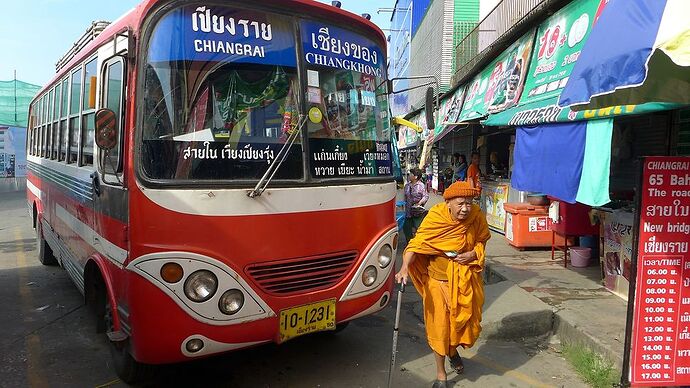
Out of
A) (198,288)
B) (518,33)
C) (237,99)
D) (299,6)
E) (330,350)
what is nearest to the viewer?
(198,288)

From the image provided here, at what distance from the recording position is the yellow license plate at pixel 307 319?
11.1 feet

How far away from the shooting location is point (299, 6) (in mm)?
3535

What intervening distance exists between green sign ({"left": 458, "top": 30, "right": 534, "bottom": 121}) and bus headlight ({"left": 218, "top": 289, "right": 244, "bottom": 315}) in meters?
6.05

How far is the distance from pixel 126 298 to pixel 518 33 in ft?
25.3

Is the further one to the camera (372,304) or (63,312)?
(63,312)

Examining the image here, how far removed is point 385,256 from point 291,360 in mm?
1278

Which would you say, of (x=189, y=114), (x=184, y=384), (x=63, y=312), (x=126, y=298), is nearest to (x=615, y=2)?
(x=189, y=114)

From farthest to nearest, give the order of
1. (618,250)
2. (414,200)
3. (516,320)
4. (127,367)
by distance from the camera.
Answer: (414,200), (618,250), (516,320), (127,367)

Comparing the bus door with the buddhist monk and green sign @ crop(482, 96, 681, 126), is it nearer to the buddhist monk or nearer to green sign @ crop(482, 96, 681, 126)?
the buddhist monk

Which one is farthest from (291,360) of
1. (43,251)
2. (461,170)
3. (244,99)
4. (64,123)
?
(461,170)

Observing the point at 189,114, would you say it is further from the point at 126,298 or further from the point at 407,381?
the point at 407,381

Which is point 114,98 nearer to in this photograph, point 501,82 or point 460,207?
point 460,207

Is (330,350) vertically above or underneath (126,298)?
underneath

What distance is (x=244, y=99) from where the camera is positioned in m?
3.32
